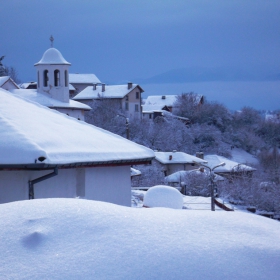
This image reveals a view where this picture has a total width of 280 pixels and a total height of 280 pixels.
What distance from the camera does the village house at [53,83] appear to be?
31.1 metres

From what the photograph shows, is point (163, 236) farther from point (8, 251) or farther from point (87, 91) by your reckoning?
point (87, 91)

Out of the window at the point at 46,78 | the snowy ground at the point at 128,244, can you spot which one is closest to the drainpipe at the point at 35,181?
the snowy ground at the point at 128,244

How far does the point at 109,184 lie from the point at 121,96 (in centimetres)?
4855

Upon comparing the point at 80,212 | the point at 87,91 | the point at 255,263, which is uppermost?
the point at 87,91

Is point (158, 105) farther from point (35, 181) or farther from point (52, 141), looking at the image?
point (35, 181)

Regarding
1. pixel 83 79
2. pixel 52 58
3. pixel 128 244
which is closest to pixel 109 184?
pixel 128 244

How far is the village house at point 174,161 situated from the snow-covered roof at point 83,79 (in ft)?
137

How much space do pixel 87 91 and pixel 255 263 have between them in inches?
2369

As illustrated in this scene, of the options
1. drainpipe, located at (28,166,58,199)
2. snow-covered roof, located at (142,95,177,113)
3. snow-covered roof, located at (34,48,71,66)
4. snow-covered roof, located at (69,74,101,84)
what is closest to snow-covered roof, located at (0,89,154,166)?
drainpipe, located at (28,166,58,199)

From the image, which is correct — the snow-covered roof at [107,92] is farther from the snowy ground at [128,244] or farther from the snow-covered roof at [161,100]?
the snowy ground at [128,244]

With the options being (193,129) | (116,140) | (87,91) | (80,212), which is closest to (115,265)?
(80,212)

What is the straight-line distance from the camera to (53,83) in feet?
109

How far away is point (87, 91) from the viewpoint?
61.8 meters

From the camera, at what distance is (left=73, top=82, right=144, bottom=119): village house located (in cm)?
5859
